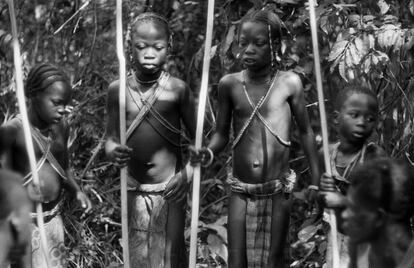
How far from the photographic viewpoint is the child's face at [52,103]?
6121 millimetres

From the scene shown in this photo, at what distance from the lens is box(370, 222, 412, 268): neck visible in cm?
474

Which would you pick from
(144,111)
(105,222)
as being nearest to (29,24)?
(105,222)

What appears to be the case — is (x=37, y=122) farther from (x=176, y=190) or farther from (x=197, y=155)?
(x=197, y=155)

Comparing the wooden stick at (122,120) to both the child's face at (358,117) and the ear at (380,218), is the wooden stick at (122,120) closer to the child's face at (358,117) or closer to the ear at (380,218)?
the child's face at (358,117)

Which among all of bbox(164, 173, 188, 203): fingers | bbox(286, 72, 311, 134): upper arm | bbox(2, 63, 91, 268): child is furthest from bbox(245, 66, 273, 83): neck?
bbox(2, 63, 91, 268): child

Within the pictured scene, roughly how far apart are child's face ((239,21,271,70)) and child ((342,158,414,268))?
1626mm

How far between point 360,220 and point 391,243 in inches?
6.8

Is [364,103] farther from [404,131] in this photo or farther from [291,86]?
[404,131]

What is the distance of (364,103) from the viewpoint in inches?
235

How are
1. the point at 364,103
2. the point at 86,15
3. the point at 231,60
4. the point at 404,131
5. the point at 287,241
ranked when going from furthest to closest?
the point at 86,15, the point at 231,60, the point at 404,131, the point at 287,241, the point at 364,103

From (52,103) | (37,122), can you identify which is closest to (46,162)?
(37,122)

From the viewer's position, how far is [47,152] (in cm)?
614

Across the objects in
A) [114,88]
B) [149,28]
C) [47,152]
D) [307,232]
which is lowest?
[307,232]

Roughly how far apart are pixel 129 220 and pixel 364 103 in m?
1.64
